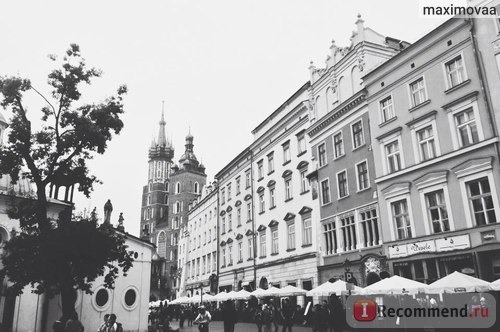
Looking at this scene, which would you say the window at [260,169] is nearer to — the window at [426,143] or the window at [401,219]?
the window at [401,219]

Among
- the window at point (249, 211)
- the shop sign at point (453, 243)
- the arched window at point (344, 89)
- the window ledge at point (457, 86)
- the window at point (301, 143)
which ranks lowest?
the shop sign at point (453, 243)

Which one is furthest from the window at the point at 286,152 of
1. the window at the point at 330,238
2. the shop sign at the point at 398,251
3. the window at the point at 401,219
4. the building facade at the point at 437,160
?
the shop sign at the point at 398,251

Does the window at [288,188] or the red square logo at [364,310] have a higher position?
the window at [288,188]

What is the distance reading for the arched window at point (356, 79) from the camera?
2681 cm

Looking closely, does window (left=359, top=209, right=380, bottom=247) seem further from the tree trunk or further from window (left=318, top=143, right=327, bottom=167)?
the tree trunk

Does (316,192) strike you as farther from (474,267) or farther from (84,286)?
(84,286)

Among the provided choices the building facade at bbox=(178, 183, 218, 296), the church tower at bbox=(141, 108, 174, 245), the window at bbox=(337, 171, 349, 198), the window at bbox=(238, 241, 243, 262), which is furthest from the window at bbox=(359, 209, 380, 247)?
the church tower at bbox=(141, 108, 174, 245)

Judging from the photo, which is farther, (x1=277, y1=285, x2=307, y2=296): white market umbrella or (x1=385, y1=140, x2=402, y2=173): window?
(x1=277, y1=285, x2=307, y2=296): white market umbrella

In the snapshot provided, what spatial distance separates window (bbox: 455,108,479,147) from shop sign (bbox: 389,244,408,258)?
5.98 m

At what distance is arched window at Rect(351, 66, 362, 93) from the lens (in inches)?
1056

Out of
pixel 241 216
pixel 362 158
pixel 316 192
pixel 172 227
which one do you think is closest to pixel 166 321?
pixel 316 192

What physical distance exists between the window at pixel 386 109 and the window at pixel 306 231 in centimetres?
999

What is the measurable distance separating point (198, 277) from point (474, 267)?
42685mm

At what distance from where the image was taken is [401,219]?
22266 millimetres
